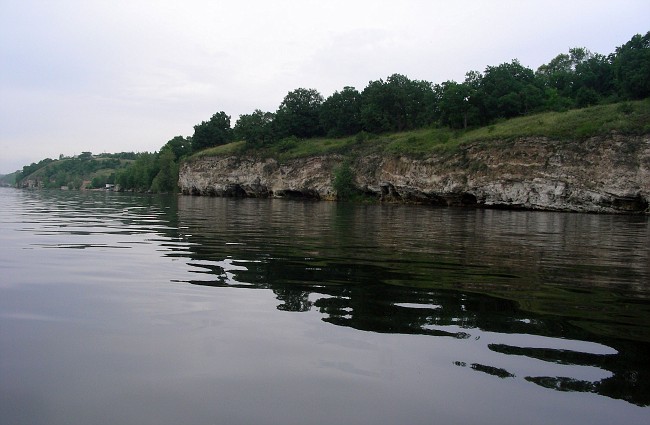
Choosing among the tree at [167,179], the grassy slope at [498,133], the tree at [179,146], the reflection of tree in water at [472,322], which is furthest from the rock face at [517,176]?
the tree at [179,146]

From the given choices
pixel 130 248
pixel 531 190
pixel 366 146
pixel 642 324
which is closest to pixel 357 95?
pixel 366 146

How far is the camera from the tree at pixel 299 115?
323 feet

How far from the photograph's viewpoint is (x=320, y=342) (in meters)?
5.29

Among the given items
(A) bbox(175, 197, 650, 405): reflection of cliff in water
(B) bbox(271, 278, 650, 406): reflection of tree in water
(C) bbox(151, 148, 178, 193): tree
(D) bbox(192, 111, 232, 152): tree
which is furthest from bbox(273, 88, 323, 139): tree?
(B) bbox(271, 278, 650, 406): reflection of tree in water

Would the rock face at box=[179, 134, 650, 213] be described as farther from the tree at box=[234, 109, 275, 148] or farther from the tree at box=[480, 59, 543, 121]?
the tree at box=[234, 109, 275, 148]

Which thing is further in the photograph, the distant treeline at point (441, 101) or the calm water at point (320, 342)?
the distant treeline at point (441, 101)

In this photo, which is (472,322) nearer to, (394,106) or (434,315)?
(434,315)

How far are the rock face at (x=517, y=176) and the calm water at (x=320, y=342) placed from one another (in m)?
41.9

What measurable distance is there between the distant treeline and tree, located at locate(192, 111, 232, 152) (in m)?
0.26

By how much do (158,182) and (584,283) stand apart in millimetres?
119518

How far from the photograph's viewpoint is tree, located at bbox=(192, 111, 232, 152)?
119688 mm

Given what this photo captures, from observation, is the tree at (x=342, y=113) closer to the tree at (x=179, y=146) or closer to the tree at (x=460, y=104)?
the tree at (x=460, y=104)

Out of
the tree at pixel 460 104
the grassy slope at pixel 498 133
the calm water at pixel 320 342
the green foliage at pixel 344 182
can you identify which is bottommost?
the calm water at pixel 320 342

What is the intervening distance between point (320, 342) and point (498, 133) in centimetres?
5823
